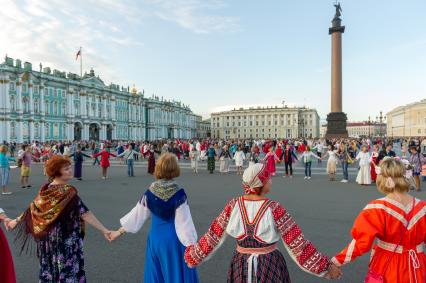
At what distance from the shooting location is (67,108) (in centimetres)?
6272

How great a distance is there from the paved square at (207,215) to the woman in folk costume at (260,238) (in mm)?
1751

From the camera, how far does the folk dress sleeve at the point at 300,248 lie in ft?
7.45

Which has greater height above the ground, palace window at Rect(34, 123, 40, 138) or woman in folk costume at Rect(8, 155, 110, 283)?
palace window at Rect(34, 123, 40, 138)

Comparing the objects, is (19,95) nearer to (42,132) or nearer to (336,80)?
(42,132)

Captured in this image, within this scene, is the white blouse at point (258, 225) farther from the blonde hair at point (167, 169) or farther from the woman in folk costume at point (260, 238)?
the blonde hair at point (167, 169)

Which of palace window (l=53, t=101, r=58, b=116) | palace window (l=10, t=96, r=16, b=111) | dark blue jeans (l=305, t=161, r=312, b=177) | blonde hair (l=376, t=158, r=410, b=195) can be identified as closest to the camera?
blonde hair (l=376, t=158, r=410, b=195)

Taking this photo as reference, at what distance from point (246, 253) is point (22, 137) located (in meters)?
60.0

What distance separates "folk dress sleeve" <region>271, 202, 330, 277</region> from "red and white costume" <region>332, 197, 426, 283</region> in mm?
161

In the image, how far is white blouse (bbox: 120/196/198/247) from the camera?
2973 millimetres

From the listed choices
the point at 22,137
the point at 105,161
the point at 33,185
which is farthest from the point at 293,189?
the point at 22,137

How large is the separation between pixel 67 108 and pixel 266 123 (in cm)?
9145

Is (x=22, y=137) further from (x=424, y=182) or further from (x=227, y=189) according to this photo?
(x=424, y=182)

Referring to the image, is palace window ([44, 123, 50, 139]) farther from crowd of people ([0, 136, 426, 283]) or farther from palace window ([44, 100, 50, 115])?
crowd of people ([0, 136, 426, 283])

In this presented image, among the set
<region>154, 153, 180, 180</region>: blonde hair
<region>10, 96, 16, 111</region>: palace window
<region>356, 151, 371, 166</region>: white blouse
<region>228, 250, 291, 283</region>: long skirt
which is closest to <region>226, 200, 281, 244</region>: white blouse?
<region>228, 250, 291, 283</region>: long skirt
